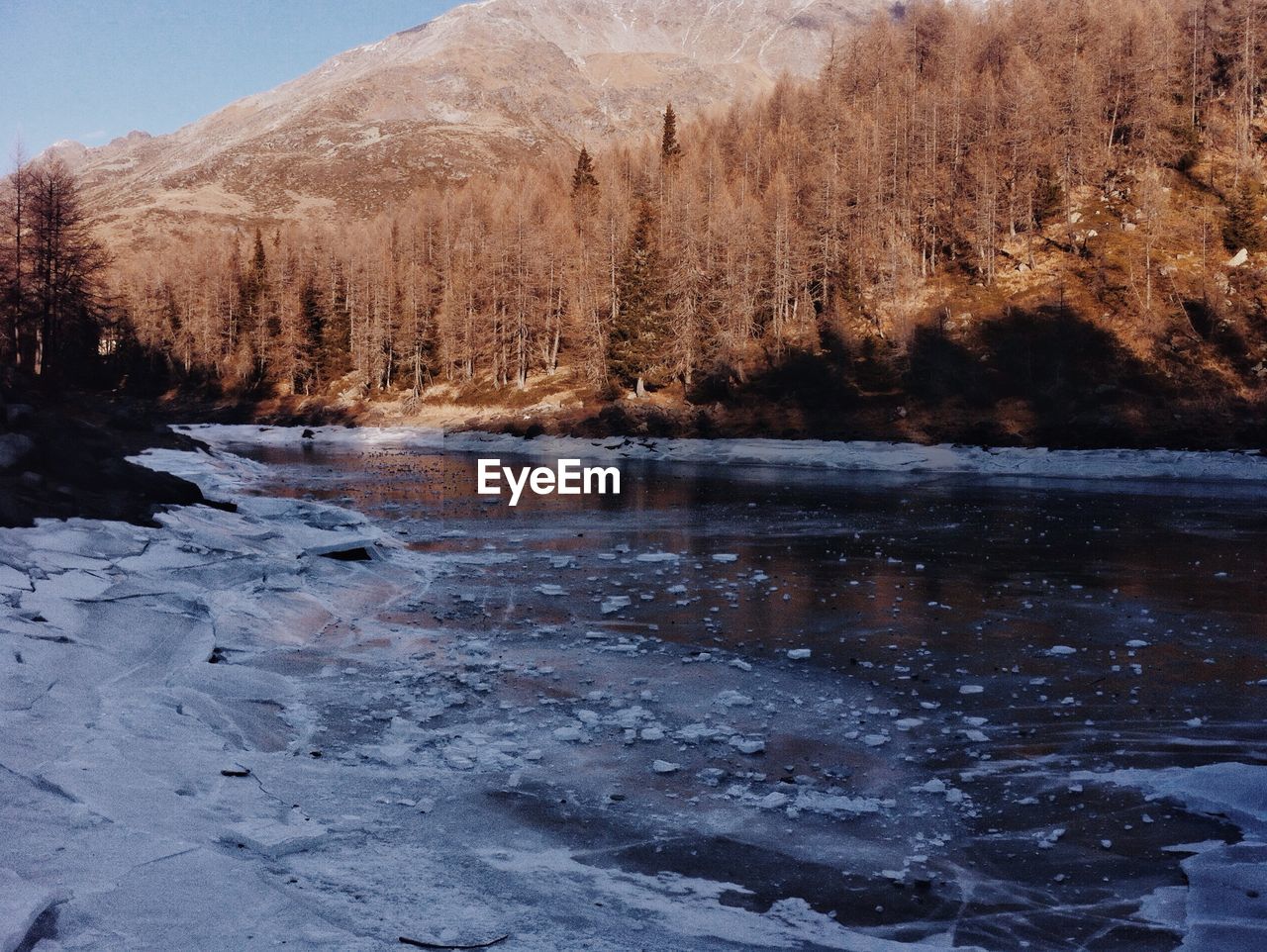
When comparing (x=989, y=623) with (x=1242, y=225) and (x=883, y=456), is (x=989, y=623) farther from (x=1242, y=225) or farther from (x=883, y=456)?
(x=1242, y=225)

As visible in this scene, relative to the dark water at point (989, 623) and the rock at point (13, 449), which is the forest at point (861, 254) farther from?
the rock at point (13, 449)

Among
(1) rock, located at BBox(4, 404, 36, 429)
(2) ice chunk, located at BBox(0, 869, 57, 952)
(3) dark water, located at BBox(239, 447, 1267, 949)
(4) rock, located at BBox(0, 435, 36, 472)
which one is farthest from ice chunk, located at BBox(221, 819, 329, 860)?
(1) rock, located at BBox(4, 404, 36, 429)

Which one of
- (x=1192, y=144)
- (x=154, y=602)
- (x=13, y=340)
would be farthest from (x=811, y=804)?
(x=1192, y=144)

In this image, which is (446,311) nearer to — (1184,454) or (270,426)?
(270,426)

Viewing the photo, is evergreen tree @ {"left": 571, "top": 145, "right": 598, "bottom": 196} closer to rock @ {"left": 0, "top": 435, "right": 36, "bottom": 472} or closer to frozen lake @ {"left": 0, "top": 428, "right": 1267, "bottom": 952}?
frozen lake @ {"left": 0, "top": 428, "right": 1267, "bottom": 952}

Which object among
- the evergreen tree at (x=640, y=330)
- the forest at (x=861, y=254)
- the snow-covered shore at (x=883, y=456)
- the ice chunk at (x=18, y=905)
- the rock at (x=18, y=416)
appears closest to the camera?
the ice chunk at (x=18, y=905)

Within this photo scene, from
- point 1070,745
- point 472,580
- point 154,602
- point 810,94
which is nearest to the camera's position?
point 1070,745

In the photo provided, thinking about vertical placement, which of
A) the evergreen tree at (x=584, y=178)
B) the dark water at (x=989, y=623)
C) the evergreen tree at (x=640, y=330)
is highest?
the evergreen tree at (x=584, y=178)

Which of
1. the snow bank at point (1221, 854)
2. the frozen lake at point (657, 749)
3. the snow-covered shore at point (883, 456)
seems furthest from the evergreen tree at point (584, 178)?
the snow bank at point (1221, 854)
